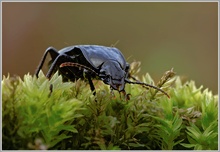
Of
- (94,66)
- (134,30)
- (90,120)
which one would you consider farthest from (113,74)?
(134,30)

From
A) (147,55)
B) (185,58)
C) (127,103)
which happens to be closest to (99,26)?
(147,55)

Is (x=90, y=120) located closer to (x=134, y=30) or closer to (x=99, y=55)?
(x=99, y=55)

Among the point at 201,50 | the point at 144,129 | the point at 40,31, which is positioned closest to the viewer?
the point at 144,129

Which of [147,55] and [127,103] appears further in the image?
[147,55]

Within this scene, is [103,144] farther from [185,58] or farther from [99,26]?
[99,26]

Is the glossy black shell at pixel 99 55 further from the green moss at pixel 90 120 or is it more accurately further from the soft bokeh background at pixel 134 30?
the soft bokeh background at pixel 134 30
